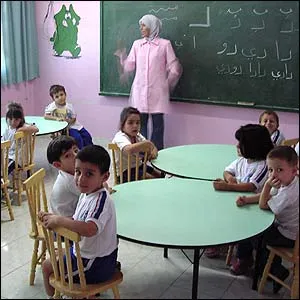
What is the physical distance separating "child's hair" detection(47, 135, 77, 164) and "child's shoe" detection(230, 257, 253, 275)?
2.22 ft

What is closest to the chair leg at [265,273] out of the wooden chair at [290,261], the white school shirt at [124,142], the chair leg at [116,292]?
the wooden chair at [290,261]

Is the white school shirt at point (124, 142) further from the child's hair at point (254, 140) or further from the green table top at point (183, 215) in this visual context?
the child's hair at point (254, 140)

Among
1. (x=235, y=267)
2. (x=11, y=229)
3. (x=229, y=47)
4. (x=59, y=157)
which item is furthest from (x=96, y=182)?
(x=235, y=267)

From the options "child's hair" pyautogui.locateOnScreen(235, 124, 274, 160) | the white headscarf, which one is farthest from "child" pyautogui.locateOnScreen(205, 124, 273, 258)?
the white headscarf

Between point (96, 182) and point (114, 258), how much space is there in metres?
0.23

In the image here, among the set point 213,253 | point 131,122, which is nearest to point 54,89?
point 131,122

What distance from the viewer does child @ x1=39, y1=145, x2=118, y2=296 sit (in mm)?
1223

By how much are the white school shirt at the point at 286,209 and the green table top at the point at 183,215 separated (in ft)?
0.20

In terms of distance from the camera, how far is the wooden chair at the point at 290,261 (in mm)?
921

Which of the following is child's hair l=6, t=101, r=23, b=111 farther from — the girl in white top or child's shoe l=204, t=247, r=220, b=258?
child's shoe l=204, t=247, r=220, b=258

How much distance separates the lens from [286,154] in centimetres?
101

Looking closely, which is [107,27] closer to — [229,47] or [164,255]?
[229,47]

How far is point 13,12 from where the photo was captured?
0.84 meters

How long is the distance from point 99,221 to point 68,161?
35cm
